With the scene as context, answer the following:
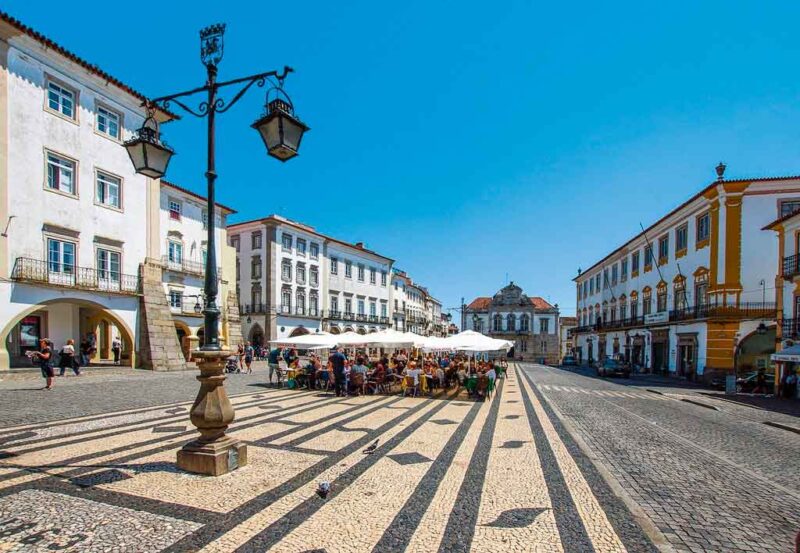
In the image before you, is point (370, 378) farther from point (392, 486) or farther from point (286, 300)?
point (286, 300)

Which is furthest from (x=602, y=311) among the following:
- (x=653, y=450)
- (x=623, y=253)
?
(x=653, y=450)

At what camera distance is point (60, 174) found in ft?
56.0

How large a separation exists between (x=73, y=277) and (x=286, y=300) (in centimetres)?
→ 2085

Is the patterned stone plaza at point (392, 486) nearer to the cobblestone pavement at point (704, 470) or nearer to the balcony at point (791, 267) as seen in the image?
the cobblestone pavement at point (704, 470)

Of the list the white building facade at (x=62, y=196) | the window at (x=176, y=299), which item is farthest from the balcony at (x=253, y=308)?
the white building facade at (x=62, y=196)

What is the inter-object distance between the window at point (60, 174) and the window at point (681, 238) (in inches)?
1395

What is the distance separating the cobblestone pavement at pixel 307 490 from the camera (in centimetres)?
356

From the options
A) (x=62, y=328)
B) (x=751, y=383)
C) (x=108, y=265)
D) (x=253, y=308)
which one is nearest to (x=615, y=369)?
(x=751, y=383)

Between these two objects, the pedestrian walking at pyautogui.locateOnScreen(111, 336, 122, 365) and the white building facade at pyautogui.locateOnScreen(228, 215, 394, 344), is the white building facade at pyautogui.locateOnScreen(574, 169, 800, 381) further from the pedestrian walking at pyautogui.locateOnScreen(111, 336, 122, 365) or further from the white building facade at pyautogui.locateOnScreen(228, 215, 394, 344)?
the pedestrian walking at pyautogui.locateOnScreen(111, 336, 122, 365)

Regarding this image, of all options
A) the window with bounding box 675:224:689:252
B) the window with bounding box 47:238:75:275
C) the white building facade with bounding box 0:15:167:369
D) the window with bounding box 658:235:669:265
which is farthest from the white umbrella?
the window with bounding box 658:235:669:265

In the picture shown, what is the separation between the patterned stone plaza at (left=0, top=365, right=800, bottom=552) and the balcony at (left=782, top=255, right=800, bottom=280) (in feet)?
41.6

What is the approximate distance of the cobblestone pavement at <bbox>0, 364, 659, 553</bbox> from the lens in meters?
3.56

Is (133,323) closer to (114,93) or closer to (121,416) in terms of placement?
(114,93)

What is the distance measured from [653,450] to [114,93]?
24.5 metres
